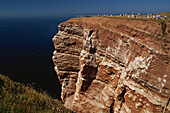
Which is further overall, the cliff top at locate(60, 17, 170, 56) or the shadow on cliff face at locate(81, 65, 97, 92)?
the shadow on cliff face at locate(81, 65, 97, 92)

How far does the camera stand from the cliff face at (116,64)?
12797 mm

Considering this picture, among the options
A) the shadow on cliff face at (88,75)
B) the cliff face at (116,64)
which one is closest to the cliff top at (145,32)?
the cliff face at (116,64)

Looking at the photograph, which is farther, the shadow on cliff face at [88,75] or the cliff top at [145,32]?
the shadow on cliff face at [88,75]

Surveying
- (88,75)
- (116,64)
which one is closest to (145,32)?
(116,64)

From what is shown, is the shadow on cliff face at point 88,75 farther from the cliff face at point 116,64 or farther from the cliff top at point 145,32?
the cliff top at point 145,32

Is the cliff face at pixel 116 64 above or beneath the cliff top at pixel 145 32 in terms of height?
beneath

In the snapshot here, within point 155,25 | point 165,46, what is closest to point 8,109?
point 165,46

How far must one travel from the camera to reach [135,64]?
46.9ft

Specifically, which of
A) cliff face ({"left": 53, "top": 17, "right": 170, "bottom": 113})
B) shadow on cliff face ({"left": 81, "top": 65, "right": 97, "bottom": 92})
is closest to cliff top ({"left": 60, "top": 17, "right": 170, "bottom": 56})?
cliff face ({"left": 53, "top": 17, "right": 170, "bottom": 113})

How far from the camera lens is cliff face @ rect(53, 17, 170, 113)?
12.8 metres

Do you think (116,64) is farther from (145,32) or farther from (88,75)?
(88,75)

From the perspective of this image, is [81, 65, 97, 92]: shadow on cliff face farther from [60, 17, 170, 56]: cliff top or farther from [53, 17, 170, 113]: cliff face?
[60, 17, 170, 56]: cliff top

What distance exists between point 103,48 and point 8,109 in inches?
582

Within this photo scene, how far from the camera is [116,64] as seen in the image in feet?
57.3
